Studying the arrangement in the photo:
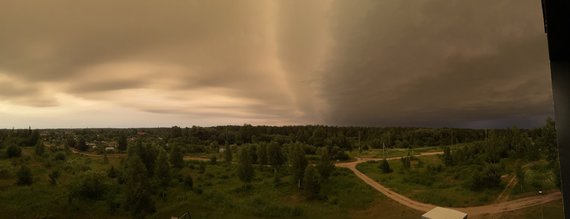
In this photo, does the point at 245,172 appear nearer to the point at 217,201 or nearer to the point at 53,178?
the point at 217,201

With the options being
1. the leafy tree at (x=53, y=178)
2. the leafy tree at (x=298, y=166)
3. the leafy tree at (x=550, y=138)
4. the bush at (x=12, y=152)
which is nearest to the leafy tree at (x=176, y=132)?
the bush at (x=12, y=152)

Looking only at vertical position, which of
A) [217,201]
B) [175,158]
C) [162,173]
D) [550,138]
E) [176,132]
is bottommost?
[217,201]

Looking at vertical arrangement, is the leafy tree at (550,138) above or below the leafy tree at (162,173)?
above

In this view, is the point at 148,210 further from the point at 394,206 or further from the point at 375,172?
the point at 375,172

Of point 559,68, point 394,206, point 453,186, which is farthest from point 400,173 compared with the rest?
point 559,68

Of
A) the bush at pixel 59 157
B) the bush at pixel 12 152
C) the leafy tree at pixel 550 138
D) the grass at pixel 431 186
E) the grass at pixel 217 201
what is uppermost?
the leafy tree at pixel 550 138

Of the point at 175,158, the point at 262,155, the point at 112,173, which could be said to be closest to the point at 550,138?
the point at 262,155

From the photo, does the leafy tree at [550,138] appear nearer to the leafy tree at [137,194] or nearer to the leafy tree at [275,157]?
the leafy tree at [275,157]

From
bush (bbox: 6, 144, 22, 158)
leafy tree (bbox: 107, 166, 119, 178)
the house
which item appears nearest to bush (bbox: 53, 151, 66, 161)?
bush (bbox: 6, 144, 22, 158)
